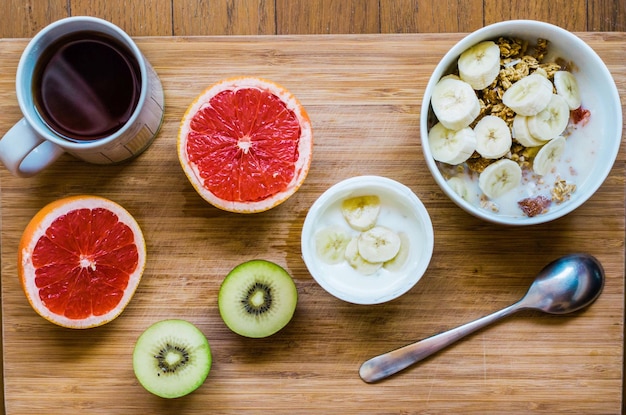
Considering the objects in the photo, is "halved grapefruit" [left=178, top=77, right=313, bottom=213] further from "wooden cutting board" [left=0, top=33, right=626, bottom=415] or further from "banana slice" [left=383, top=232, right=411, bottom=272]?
"banana slice" [left=383, top=232, right=411, bottom=272]

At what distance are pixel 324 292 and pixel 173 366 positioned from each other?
28cm

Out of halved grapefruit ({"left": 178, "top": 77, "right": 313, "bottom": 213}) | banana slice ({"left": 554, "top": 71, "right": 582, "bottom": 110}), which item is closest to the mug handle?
halved grapefruit ({"left": 178, "top": 77, "right": 313, "bottom": 213})

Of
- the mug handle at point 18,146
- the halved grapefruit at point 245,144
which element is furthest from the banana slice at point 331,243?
the mug handle at point 18,146

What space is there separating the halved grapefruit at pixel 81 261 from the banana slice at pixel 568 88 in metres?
0.73

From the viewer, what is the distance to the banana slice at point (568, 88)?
1120 millimetres

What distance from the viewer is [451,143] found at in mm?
1126

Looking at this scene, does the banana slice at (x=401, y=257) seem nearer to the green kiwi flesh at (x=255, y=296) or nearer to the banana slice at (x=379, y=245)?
the banana slice at (x=379, y=245)

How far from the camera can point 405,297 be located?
1217 mm

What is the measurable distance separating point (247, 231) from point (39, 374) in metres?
0.44

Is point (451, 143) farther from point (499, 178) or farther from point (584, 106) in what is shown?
point (584, 106)

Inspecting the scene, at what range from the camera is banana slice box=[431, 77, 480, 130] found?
110 cm

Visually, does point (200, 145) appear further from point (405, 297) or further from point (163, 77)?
point (405, 297)

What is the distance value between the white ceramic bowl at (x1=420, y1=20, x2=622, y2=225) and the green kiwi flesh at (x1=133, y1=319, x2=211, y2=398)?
1.60 ft

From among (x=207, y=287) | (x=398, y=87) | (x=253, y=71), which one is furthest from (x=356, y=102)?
(x=207, y=287)
